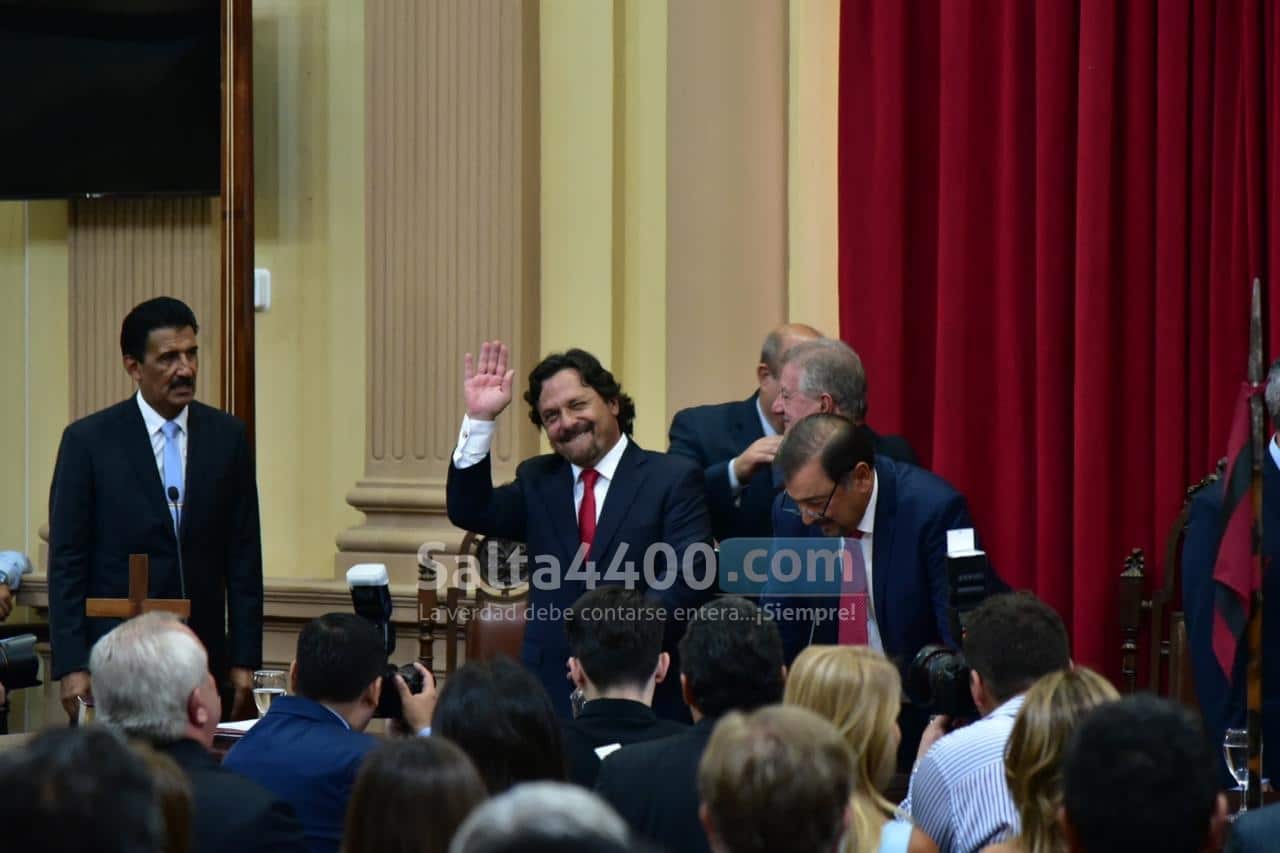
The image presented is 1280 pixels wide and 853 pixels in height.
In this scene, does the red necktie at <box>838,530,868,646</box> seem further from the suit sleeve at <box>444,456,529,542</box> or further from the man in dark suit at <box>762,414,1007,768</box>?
the suit sleeve at <box>444,456,529,542</box>

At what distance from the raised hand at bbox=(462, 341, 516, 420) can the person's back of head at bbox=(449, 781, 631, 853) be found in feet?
9.48

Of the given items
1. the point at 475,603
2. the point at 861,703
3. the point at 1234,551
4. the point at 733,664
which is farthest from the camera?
the point at 475,603

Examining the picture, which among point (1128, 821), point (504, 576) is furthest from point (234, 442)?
point (1128, 821)

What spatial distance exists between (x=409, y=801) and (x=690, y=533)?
2173 millimetres

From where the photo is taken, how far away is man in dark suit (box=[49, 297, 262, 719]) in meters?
4.57

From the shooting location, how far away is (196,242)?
20.4 ft

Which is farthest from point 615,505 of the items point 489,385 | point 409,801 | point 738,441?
point 409,801

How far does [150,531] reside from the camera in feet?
15.1

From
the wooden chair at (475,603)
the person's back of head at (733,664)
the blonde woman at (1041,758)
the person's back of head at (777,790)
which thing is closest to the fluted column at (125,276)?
the wooden chair at (475,603)

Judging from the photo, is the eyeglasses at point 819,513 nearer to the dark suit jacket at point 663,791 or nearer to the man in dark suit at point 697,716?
the man in dark suit at point 697,716

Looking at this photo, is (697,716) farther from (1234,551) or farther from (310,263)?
(310,263)

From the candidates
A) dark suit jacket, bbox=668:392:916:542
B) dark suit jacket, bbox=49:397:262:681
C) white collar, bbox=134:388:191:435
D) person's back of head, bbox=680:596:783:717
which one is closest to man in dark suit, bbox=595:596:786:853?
person's back of head, bbox=680:596:783:717

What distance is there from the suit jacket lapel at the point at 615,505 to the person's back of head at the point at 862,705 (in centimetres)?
149

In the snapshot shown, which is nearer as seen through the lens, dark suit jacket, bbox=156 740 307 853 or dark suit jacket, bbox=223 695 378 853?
dark suit jacket, bbox=156 740 307 853
